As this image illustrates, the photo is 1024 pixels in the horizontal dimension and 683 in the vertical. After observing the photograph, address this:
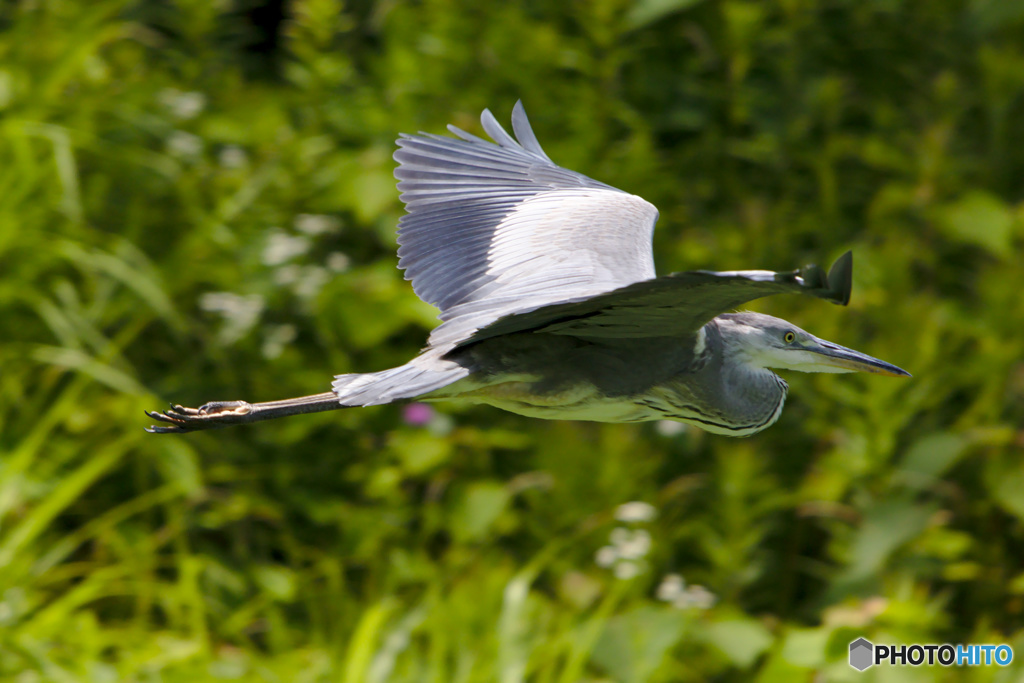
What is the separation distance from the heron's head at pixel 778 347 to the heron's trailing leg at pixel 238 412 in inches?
36.8

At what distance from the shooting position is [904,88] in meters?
5.45

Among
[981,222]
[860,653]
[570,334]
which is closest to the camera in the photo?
[570,334]

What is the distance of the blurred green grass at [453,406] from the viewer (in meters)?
3.62

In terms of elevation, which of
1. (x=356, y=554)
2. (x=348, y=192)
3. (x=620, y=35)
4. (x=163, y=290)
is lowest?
(x=356, y=554)

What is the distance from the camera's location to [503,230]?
2.91m

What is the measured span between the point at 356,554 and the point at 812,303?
6.61 feet

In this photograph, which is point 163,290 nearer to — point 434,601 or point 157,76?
point 157,76

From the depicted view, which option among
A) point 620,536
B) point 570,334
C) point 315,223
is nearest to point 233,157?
point 315,223

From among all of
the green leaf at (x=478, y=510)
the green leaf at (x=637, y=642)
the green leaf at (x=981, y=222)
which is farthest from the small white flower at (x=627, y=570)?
the green leaf at (x=981, y=222)

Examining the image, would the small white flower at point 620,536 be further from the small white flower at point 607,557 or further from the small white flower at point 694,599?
the small white flower at point 694,599

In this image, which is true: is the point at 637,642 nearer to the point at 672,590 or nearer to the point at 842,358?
the point at 672,590

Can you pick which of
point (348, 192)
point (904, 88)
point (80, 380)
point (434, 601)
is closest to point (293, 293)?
point (348, 192)

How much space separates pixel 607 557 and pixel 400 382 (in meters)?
1.59

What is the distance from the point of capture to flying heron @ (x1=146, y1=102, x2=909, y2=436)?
2170mm
